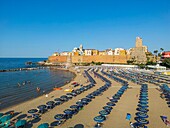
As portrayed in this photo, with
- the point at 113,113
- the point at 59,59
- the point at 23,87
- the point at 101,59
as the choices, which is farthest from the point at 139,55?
the point at 113,113

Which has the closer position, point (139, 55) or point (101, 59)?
point (139, 55)

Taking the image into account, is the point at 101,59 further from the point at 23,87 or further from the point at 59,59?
the point at 23,87

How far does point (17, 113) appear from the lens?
19047mm

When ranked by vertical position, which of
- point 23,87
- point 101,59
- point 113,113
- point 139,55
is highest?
point 139,55

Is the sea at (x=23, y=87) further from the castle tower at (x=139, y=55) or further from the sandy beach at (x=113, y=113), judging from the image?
the castle tower at (x=139, y=55)

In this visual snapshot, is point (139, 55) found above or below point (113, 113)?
above

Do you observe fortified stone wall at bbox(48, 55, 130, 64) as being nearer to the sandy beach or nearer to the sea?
the sea

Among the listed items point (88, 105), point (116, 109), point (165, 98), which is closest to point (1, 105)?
point (88, 105)

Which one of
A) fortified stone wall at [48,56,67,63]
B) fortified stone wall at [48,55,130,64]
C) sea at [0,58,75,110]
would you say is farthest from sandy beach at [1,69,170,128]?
fortified stone wall at [48,56,67,63]

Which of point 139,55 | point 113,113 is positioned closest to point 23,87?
point 113,113

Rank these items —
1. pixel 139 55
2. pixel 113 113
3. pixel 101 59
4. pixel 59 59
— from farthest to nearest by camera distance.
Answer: pixel 59 59
pixel 101 59
pixel 139 55
pixel 113 113

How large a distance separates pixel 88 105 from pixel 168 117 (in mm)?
8809

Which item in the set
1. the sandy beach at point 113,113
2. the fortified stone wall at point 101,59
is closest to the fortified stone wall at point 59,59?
the fortified stone wall at point 101,59

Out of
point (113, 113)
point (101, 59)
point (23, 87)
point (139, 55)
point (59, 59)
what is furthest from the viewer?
point (59, 59)
